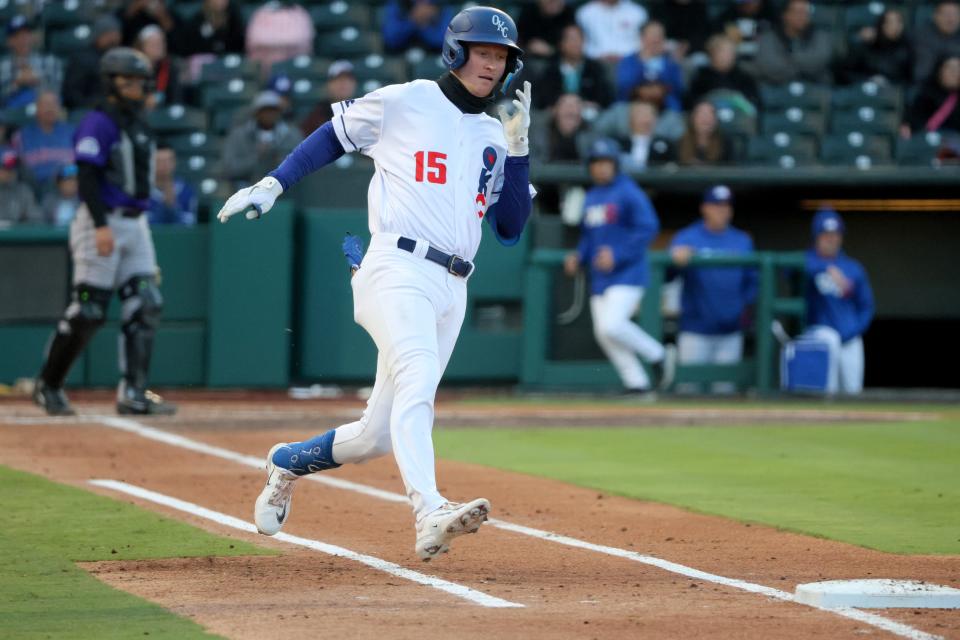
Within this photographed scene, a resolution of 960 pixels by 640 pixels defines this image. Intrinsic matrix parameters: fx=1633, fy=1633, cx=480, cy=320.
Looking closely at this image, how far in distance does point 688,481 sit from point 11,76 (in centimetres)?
1000

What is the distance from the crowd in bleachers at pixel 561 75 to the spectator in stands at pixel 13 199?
0.01 meters

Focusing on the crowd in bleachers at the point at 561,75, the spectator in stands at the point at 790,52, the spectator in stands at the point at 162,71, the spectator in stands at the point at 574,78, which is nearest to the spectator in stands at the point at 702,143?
the crowd in bleachers at the point at 561,75

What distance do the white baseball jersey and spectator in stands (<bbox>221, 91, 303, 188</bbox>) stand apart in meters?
8.33

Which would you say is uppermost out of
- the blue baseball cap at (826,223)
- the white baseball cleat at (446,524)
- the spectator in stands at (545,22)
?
the spectator in stands at (545,22)

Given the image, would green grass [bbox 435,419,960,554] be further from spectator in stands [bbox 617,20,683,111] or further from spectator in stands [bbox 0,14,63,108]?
spectator in stands [bbox 0,14,63,108]

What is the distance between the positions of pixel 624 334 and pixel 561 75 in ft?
11.2

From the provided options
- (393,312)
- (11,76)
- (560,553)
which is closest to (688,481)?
(560,553)

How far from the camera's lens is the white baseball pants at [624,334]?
13.2 metres

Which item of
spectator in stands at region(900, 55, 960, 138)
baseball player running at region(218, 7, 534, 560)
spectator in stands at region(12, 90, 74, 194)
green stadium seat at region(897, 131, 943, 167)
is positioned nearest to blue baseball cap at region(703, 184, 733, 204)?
green stadium seat at region(897, 131, 943, 167)

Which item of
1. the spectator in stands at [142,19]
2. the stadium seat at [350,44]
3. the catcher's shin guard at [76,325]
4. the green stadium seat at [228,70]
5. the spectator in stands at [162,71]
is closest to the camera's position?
the catcher's shin guard at [76,325]

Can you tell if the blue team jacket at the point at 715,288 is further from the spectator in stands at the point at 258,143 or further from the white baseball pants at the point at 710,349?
the spectator in stands at the point at 258,143

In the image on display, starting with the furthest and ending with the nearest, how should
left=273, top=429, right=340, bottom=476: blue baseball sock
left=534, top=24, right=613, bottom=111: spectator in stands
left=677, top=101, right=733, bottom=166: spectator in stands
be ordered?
left=534, top=24, right=613, bottom=111: spectator in stands → left=677, top=101, right=733, bottom=166: spectator in stands → left=273, top=429, right=340, bottom=476: blue baseball sock

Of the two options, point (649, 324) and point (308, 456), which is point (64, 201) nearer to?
point (649, 324)

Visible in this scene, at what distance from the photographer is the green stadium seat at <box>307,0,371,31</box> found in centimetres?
1675
